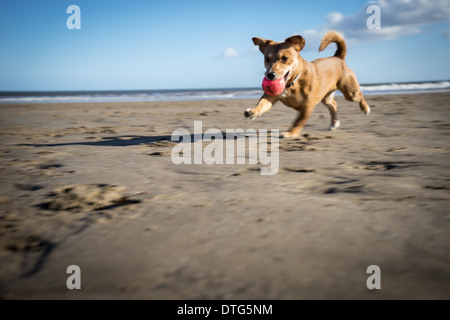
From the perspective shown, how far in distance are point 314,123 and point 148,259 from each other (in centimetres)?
425

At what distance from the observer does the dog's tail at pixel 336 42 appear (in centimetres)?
411

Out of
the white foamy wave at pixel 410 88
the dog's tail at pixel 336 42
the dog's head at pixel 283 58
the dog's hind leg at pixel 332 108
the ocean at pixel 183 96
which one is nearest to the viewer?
the dog's head at pixel 283 58

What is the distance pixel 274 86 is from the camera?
317cm

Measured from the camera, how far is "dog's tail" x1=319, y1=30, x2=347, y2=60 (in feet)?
13.5

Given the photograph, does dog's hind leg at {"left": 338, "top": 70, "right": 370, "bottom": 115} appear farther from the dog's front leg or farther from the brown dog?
the dog's front leg

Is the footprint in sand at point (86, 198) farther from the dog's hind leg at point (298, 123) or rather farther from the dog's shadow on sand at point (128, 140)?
the dog's hind leg at point (298, 123)

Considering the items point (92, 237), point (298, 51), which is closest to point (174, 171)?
point (92, 237)

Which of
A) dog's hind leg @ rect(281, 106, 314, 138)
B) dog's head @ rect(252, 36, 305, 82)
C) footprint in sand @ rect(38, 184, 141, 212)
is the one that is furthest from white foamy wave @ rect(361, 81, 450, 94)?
footprint in sand @ rect(38, 184, 141, 212)

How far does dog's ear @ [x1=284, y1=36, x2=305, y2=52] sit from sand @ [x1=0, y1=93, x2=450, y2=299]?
1467mm

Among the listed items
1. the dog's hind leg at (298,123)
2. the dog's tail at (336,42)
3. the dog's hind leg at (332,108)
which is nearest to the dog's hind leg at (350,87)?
the dog's hind leg at (332,108)

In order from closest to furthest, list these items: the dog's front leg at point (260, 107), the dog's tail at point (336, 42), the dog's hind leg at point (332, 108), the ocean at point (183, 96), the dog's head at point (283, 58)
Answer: the dog's head at point (283, 58) → the dog's front leg at point (260, 107) → the dog's tail at point (336, 42) → the dog's hind leg at point (332, 108) → the ocean at point (183, 96)

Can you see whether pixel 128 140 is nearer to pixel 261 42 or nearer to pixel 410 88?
pixel 261 42

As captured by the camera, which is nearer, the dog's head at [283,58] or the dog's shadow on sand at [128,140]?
the dog's head at [283,58]

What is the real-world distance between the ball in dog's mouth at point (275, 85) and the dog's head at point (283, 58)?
0.12 feet
